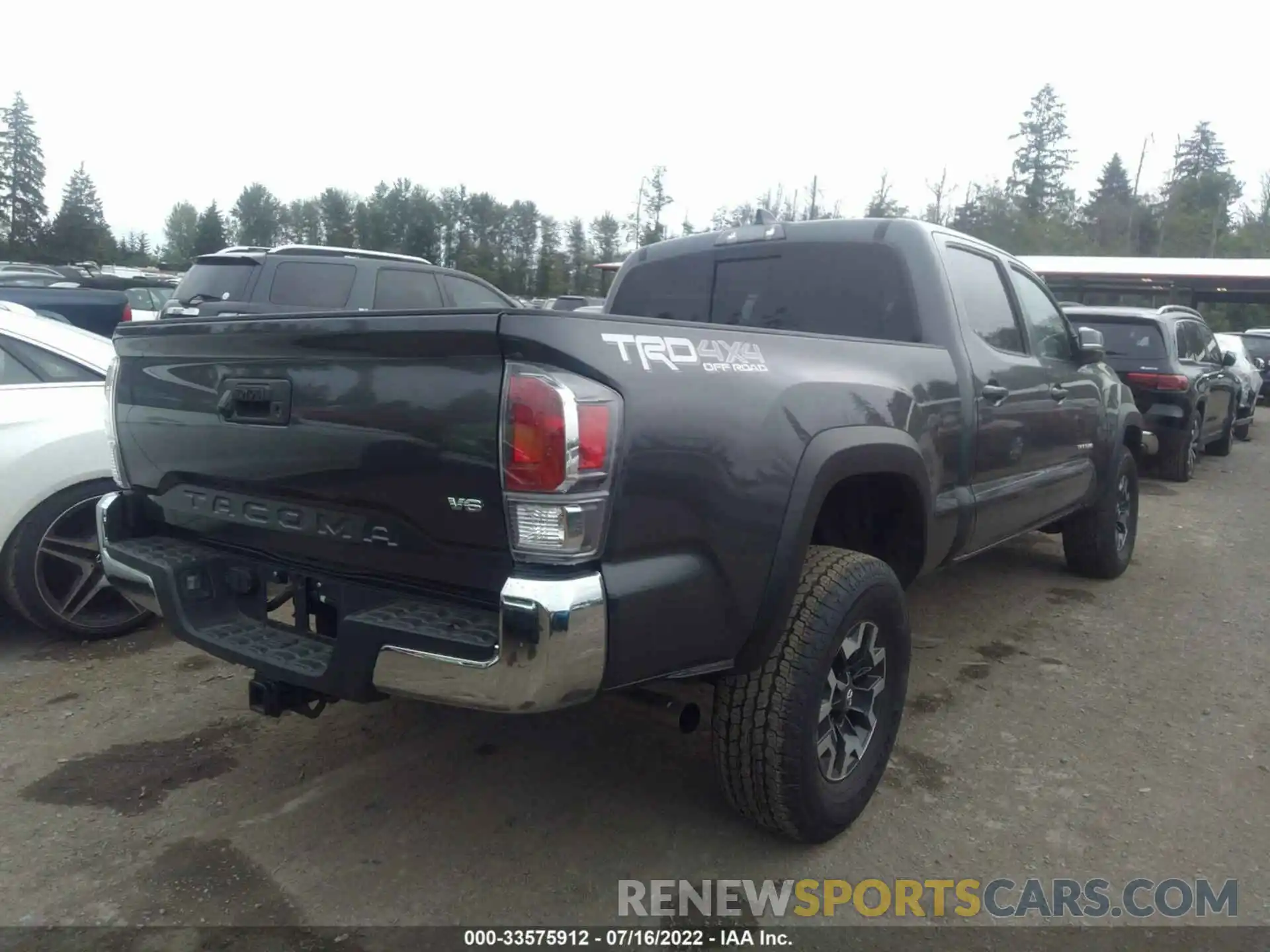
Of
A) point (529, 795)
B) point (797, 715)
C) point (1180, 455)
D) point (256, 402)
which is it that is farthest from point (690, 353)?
point (1180, 455)

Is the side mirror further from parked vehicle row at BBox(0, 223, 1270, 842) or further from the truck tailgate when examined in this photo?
the truck tailgate

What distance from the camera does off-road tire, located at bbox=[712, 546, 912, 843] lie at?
2588 mm

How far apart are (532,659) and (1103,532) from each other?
4622 millimetres

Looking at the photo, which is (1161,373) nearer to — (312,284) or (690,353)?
(312,284)

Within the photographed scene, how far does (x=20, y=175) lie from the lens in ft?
203

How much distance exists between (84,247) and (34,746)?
57087 mm

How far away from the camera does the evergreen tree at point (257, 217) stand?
58.8m

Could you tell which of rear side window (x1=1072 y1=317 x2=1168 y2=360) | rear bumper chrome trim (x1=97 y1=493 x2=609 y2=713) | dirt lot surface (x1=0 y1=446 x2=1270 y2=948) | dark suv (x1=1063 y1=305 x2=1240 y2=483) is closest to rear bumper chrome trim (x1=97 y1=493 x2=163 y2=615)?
rear bumper chrome trim (x1=97 y1=493 x2=609 y2=713)

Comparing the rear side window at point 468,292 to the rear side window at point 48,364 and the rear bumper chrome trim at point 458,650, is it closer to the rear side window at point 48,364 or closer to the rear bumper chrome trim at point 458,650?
the rear side window at point 48,364

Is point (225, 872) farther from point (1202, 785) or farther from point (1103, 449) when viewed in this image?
point (1103, 449)

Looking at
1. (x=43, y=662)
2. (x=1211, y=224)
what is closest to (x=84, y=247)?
(x=43, y=662)

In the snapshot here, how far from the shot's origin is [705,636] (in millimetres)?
2395

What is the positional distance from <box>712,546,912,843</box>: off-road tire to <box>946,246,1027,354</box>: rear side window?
154 centimetres

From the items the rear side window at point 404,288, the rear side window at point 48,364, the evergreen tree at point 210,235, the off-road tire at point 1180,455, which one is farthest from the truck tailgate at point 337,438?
the evergreen tree at point 210,235
